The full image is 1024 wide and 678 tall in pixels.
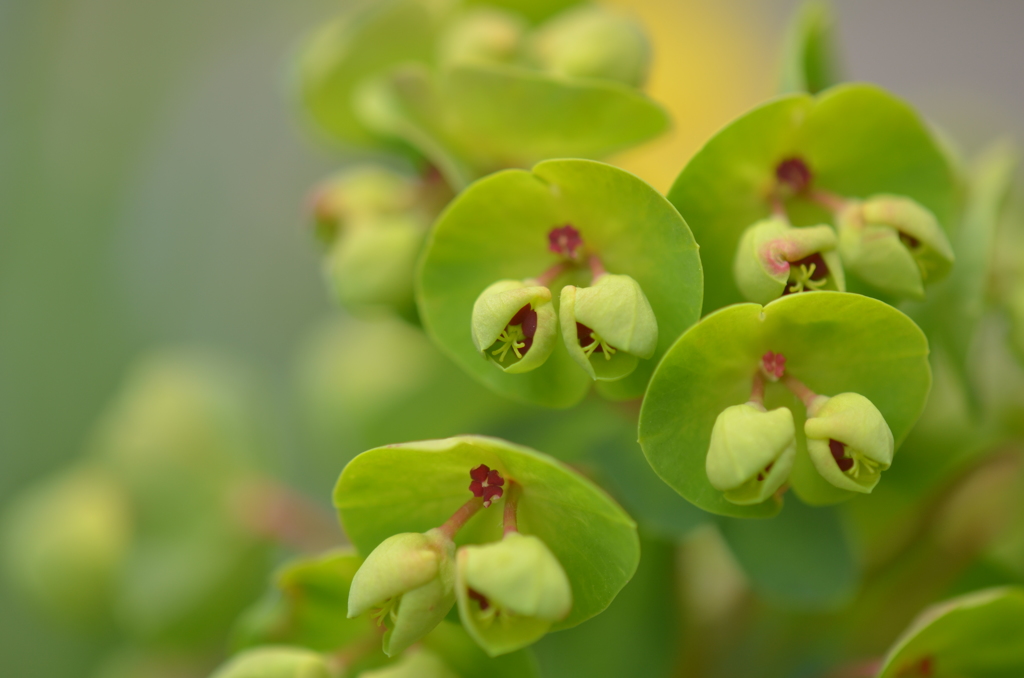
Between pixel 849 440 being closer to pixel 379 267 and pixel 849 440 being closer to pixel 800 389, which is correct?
pixel 800 389

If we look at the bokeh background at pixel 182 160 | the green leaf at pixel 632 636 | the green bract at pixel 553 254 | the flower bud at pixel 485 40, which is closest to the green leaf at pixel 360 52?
the flower bud at pixel 485 40

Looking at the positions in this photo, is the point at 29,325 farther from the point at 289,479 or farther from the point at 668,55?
the point at 668,55

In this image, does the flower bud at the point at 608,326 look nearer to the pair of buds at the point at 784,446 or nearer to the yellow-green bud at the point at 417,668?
the pair of buds at the point at 784,446

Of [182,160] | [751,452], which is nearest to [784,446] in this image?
[751,452]

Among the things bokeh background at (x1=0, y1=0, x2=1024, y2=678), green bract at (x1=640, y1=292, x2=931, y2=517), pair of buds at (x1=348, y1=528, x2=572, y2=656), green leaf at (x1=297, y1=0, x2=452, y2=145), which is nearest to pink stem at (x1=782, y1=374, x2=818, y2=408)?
green bract at (x1=640, y1=292, x2=931, y2=517)

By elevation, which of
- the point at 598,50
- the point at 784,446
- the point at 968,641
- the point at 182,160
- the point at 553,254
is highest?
the point at 182,160

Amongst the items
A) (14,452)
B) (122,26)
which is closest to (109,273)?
(14,452)

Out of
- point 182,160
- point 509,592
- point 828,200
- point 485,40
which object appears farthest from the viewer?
point 182,160

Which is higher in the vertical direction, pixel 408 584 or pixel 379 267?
pixel 379 267
